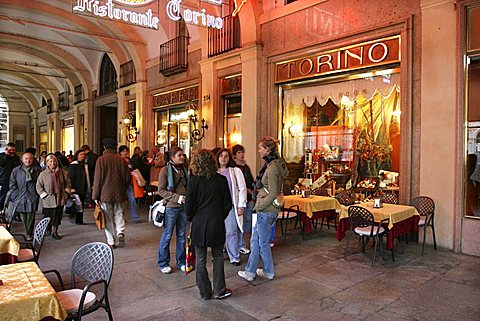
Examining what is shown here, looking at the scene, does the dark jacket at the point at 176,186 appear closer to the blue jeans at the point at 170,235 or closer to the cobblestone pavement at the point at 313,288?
the blue jeans at the point at 170,235

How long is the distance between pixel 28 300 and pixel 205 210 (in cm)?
197

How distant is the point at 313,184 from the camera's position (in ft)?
32.3

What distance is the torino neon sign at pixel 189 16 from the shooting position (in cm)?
836

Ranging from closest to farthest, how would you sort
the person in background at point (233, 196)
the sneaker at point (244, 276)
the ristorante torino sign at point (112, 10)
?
the sneaker at point (244, 276) < the person in background at point (233, 196) < the ristorante torino sign at point (112, 10)

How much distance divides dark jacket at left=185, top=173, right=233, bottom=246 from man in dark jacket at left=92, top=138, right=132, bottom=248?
113 inches

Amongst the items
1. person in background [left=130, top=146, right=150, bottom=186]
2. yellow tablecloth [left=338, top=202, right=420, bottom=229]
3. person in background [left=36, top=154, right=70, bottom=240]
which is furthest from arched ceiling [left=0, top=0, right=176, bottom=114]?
yellow tablecloth [left=338, top=202, right=420, bottom=229]

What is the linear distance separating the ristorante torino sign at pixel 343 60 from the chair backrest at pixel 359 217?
11.2ft

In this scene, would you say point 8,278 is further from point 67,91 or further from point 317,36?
point 67,91

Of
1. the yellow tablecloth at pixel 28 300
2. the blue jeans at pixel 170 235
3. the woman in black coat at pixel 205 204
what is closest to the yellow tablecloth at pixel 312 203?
the blue jeans at pixel 170 235

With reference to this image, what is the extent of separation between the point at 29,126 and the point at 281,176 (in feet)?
121

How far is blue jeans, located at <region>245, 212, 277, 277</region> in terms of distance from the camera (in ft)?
15.8

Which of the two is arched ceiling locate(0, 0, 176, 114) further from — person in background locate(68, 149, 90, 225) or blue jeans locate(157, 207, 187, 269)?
blue jeans locate(157, 207, 187, 269)

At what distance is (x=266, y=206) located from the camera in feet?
15.6

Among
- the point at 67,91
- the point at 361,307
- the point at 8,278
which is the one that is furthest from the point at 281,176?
the point at 67,91
